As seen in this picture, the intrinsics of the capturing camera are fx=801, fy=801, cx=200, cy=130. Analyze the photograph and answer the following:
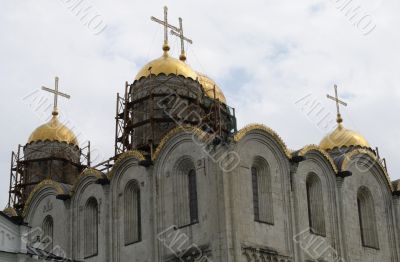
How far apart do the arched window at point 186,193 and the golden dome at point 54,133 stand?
614 inches

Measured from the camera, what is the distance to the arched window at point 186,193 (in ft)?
112

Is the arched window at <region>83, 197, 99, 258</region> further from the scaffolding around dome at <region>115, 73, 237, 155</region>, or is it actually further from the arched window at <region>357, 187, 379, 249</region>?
the arched window at <region>357, 187, 379, 249</region>

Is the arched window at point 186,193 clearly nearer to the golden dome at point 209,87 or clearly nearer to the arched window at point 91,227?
the arched window at point 91,227

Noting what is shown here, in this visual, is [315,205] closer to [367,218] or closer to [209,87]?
[367,218]

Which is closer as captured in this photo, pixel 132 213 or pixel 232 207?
pixel 232 207

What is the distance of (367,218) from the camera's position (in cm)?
4034

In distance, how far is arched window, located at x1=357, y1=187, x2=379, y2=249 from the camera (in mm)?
39719

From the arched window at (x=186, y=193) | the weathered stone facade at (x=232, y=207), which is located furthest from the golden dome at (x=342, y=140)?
the arched window at (x=186, y=193)

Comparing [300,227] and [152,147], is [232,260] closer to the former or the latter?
[300,227]

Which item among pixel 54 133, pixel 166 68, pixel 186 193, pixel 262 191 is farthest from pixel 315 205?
pixel 54 133

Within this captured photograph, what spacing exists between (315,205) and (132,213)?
854 cm

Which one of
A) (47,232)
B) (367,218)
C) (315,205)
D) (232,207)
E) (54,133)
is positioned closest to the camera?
(232,207)

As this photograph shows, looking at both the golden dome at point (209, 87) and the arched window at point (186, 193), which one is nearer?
the arched window at point (186, 193)

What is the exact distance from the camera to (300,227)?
116 feet
